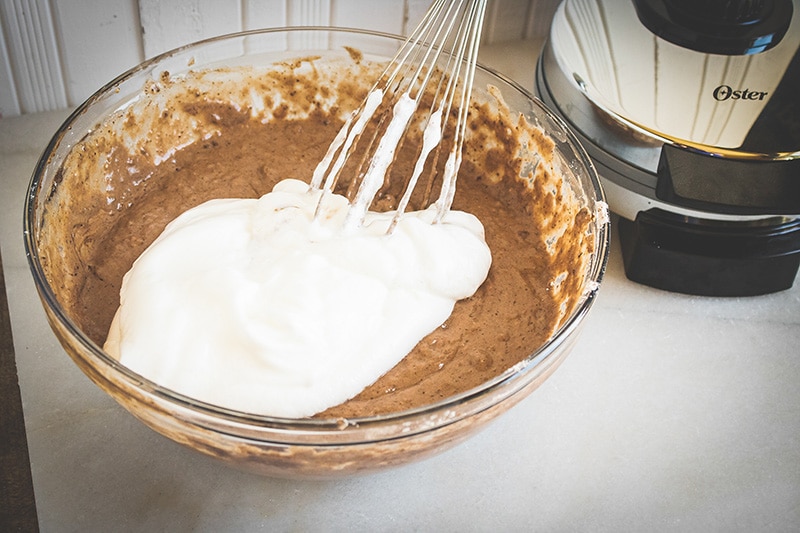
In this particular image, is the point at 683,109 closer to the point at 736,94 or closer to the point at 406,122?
the point at 736,94

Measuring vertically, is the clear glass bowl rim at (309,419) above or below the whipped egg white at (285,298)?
above

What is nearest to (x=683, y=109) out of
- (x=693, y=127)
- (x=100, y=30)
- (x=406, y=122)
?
(x=693, y=127)

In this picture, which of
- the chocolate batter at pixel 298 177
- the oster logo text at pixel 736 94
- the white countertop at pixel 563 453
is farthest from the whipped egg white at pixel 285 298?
the oster logo text at pixel 736 94

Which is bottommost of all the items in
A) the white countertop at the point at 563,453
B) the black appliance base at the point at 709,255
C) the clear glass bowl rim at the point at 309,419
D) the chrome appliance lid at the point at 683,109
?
the white countertop at the point at 563,453

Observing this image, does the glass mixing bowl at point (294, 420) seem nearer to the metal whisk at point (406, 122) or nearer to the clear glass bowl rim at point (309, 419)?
the clear glass bowl rim at point (309, 419)

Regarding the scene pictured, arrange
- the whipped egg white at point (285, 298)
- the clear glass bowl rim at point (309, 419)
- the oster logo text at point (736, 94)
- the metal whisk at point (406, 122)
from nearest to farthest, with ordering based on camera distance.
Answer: the clear glass bowl rim at point (309, 419)
the whipped egg white at point (285, 298)
the metal whisk at point (406, 122)
the oster logo text at point (736, 94)

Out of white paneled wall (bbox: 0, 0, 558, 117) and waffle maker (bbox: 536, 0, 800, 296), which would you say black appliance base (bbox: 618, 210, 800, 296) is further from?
white paneled wall (bbox: 0, 0, 558, 117)

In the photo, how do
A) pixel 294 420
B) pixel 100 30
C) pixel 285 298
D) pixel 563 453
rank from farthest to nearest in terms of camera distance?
pixel 100 30 → pixel 563 453 → pixel 285 298 → pixel 294 420
